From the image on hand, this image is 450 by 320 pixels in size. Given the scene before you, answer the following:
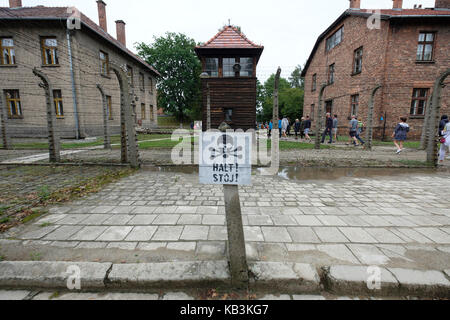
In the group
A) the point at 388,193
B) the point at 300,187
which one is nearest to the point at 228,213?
the point at 300,187

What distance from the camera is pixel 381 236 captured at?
271cm

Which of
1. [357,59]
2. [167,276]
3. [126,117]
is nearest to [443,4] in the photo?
[357,59]

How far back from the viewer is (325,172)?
6156mm

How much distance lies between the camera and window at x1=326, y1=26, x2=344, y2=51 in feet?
61.1

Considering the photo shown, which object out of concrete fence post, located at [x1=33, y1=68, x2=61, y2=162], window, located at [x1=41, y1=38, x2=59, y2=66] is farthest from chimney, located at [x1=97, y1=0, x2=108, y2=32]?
concrete fence post, located at [x1=33, y1=68, x2=61, y2=162]

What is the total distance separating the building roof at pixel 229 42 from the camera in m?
15.8

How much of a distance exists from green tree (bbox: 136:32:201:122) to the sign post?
36.5 meters

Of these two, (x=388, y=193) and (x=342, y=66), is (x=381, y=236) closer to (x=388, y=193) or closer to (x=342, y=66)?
(x=388, y=193)

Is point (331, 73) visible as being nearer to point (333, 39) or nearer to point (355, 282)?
point (333, 39)

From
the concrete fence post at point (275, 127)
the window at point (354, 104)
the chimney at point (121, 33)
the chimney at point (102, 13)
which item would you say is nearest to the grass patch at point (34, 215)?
the concrete fence post at point (275, 127)

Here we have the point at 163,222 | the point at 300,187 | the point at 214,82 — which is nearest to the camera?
the point at 163,222

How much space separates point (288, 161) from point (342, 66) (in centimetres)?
1562

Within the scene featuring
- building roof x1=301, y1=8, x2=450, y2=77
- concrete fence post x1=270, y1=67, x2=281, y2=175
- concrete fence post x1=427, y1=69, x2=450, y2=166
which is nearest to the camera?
concrete fence post x1=427, y1=69, x2=450, y2=166

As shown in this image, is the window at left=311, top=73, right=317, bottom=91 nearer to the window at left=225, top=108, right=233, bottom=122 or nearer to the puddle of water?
the window at left=225, top=108, right=233, bottom=122
